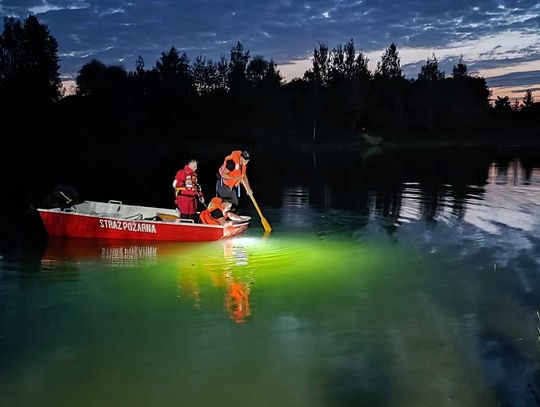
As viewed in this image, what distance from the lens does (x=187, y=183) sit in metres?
14.6

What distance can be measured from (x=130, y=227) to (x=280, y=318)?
659 cm

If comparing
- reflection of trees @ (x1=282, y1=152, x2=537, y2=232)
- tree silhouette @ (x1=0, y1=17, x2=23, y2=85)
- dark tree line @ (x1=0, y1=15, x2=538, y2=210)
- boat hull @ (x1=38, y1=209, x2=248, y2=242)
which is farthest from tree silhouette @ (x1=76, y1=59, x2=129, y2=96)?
boat hull @ (x1=38, y1=209, x2=248, y2=242)

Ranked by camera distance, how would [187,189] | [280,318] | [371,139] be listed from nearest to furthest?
[280,318], [187,189], [371,139]

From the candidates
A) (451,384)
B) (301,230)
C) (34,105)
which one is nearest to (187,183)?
(301,230)

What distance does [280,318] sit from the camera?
28.5ft

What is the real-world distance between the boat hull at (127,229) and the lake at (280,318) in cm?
26

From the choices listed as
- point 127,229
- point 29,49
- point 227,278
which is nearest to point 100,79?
point 29,49

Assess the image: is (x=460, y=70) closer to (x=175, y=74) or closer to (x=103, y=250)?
(x=175, y=74)

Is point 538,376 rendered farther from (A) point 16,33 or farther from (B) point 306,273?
(A) point 16,33

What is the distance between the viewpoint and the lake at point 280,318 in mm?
6445

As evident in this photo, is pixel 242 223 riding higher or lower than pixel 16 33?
lower

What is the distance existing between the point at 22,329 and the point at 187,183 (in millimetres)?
6858

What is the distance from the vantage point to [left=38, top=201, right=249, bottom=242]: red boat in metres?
14.0

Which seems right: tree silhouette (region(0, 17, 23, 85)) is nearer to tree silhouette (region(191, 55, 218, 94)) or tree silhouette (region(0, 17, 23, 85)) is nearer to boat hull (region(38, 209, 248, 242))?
tree silhouette (region(191, 55, 218, 94))
